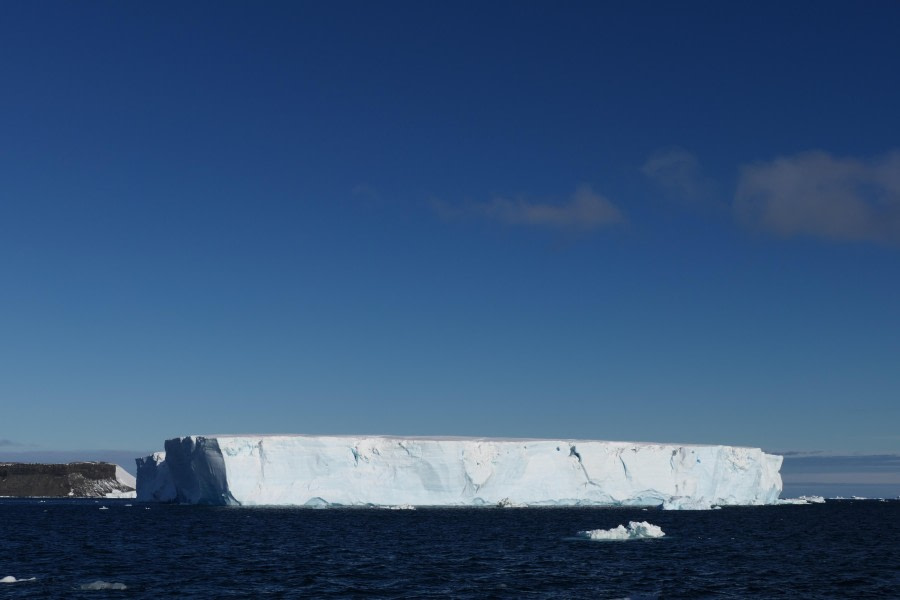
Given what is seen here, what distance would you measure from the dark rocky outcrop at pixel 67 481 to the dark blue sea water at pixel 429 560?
52800 mm

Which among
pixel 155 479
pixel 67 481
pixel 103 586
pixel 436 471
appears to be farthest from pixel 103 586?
pixel 67 481

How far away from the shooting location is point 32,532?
3578 cm

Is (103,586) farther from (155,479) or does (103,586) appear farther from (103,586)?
(155,479)

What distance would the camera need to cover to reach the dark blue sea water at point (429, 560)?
1908cm

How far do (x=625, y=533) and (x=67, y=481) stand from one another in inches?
3066

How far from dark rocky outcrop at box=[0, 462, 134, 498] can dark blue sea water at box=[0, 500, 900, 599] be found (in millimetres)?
52800

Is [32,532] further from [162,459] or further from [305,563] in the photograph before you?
[162,459]

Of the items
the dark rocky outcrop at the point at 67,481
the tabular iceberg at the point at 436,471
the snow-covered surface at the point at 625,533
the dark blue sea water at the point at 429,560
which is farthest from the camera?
the dark rocky outcrop at the point at 67,481

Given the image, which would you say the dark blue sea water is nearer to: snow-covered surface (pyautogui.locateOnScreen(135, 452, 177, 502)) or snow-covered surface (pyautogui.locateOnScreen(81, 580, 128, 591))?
snow-covered surface (pyautogui.locateOnScreen(81, 580, 128, 591))

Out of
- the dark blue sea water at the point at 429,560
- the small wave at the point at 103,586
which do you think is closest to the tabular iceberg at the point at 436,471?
the dark blue sea water at the point at 429,560

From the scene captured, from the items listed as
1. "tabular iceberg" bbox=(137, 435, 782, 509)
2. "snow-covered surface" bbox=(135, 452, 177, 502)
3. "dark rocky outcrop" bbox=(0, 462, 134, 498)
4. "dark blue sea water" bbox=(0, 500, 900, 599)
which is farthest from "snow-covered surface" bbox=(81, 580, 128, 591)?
"dark rocky outcrop" bbox=(0, 462, 134, 498)

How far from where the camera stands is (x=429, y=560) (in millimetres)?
24828

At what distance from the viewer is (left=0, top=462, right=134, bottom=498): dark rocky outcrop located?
91938 millimetres

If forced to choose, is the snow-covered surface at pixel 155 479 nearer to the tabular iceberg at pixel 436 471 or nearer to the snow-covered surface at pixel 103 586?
the tabular iceberg at pixel 436 471
